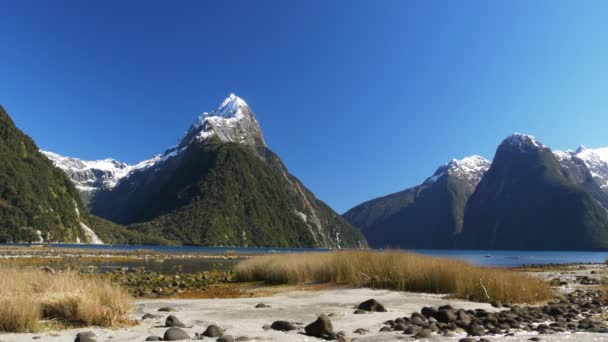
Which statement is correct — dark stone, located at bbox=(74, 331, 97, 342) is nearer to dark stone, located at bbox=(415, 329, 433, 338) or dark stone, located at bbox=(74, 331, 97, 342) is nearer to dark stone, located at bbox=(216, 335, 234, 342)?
dark stone, located at bbox=(216, 335, 234, 342)

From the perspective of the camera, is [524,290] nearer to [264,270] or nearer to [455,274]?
[455,274]

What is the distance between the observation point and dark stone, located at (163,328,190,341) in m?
8.40

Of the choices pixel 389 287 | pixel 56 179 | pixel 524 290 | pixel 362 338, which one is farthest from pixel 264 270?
pixel 56 179

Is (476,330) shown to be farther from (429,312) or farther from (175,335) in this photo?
(175,335)

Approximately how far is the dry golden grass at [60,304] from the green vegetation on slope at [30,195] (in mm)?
148388

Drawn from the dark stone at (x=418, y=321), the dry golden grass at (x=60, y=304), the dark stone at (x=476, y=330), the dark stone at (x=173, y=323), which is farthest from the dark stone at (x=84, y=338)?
the dark stone at (x=476, y=330)

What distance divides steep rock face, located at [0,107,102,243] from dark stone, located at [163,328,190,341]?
151358 millimetres

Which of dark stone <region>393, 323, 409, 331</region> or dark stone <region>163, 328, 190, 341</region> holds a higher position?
dark stone <region>163, 328, 190, 341</region>

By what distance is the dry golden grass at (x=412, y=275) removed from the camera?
16750mm

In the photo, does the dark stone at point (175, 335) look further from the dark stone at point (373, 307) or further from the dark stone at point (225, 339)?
the dark stone at point (373, 307)

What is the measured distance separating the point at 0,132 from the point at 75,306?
600ft

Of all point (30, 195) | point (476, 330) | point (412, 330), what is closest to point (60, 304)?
point (412, 330)

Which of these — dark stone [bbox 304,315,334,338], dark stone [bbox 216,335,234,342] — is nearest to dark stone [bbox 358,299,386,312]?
dark stone [bbox 304,315,334,338]

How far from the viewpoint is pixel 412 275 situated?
18859mm
